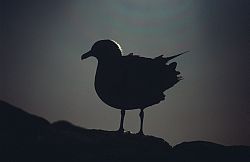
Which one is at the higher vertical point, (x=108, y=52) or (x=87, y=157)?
(x=108, y=52)

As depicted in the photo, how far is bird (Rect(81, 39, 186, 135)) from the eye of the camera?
14.5 meters

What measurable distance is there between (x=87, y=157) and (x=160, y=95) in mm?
4005

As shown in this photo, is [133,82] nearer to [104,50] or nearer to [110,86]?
[110,86]

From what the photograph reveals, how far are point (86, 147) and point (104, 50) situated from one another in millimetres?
4004

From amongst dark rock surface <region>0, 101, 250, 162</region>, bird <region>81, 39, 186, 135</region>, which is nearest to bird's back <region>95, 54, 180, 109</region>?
bird <region>81, 39, 186, 135</region>

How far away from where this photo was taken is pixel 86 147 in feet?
40.5

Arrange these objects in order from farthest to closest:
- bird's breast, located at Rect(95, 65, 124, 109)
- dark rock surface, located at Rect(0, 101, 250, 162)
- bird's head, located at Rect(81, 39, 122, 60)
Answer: bird's head, located at Rect(81, 39, 122, 60), bird's breast, located at Rect(95, 65, 124, 109), dark rock surface, located at Rect(0, 101, 250, 162)

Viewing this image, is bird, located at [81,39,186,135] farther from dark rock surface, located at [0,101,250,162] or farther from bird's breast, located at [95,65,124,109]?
dark rock surface, located at [0,101,250,162]

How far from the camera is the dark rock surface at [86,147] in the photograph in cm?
1212

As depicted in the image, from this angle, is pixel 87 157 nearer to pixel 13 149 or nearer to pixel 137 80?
pixel 13 149

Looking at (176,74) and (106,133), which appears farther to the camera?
(176,74)

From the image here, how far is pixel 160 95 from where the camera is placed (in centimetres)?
1491

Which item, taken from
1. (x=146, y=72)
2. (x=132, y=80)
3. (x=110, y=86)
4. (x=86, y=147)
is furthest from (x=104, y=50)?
(x=86, y=147)

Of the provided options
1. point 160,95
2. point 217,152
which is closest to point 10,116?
point 160,95
